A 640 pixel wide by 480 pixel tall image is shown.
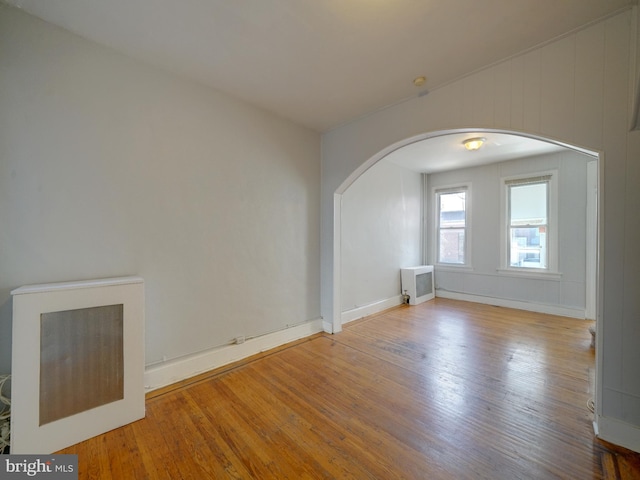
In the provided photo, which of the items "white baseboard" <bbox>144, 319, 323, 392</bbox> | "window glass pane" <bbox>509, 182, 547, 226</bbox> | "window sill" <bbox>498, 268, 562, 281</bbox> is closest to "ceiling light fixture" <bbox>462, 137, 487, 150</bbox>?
"window glass pane" <bbox>509, 182, 547, 226</bbox>

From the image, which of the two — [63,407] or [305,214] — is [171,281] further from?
[305,214]

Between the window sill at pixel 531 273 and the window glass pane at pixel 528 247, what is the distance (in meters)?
0.10

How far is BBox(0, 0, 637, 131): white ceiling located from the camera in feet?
5.33

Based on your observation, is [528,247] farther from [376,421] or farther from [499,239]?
[376,421]

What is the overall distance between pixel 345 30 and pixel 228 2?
0.79 m

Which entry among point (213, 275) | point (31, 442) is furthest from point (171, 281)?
point (31, 442)

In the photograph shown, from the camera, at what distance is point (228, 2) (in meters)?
1.60

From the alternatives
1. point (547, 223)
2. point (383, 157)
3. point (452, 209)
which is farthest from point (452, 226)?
point (383, 157)

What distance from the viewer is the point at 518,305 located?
4.72 meters

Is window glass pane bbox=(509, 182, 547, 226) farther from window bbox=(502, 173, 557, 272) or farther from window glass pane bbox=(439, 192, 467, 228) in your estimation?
window glass pane bbox=(439, 192, 467, 228)

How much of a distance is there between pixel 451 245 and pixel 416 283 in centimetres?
138

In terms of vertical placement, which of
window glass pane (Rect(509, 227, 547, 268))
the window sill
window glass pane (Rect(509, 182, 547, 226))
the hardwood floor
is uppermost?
window glass pane (Rect(509, 182, 547, 226))

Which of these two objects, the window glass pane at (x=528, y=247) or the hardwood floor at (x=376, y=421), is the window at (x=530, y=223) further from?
the hardwood floor at (x=376, y=421)

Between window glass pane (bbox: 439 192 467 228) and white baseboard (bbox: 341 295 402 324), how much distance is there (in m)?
2.07
